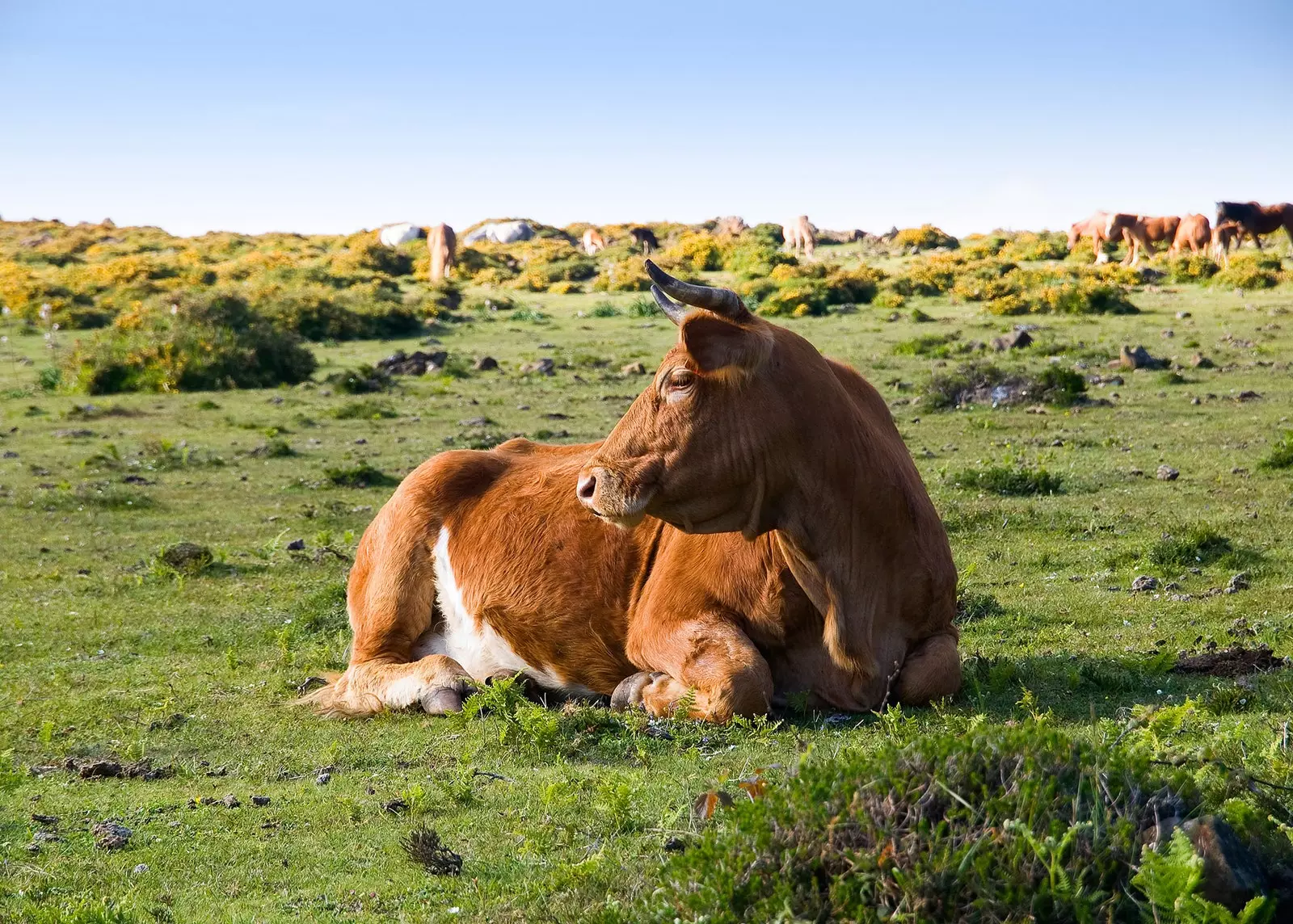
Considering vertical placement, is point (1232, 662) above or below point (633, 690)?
above

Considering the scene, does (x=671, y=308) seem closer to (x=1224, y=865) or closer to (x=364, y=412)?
(x=1224, y=865)

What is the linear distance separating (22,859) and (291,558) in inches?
283

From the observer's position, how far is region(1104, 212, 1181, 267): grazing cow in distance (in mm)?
48406

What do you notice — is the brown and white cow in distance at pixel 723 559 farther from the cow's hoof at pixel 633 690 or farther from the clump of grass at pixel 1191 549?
the clump of grass at pixel 1191 549

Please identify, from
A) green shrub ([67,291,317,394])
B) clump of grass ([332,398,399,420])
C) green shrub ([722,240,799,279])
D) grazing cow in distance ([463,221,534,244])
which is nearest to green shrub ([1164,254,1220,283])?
green shrub ([722,240,799,279])

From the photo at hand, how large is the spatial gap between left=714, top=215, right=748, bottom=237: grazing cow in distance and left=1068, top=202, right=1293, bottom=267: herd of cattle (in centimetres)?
3060

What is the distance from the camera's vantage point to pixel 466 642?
326 inches

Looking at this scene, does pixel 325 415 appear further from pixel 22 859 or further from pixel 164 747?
pixel 22 859

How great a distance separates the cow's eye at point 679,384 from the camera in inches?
252

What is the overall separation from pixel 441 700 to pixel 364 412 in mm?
14482

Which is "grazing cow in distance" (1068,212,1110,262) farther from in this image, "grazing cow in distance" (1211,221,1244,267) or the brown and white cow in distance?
the brown and white cow in distance

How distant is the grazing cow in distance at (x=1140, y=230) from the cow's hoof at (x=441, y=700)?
43497mm

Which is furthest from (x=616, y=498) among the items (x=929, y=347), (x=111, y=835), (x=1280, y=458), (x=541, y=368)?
(x=929, y=347)

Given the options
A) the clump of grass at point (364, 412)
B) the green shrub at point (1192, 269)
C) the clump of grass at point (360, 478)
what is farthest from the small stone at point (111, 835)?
the green shrub at point (1192, 269)
